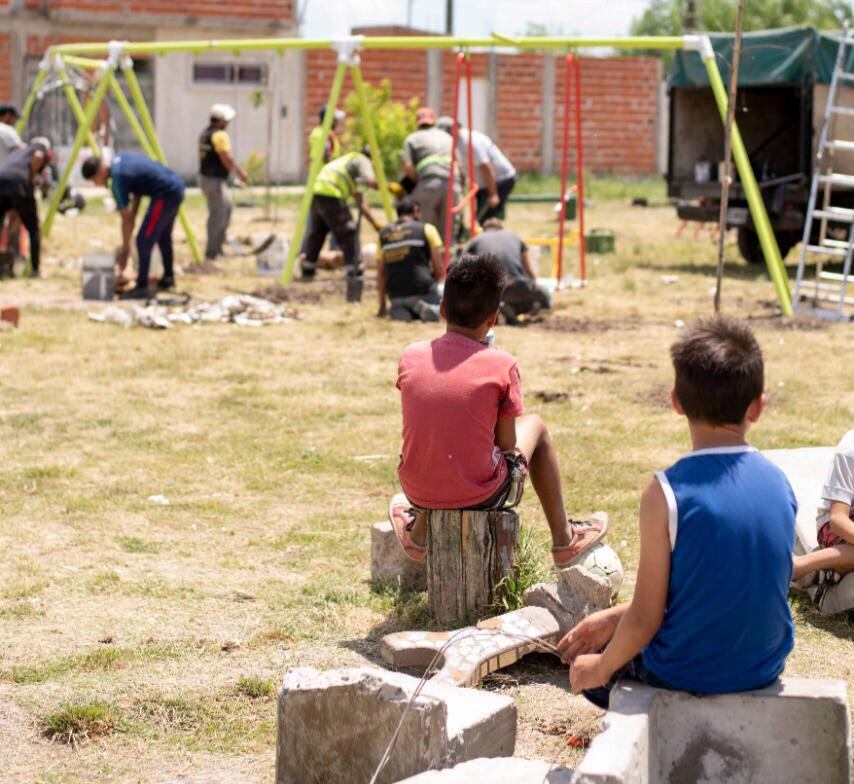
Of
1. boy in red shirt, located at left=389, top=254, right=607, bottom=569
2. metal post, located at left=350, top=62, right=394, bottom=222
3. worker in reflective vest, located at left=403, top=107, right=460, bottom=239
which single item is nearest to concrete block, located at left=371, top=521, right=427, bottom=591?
→ boy in red shirt, located at left=389, top=254, right=607, bottom=569

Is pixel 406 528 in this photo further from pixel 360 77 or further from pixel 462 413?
pixel 360 77

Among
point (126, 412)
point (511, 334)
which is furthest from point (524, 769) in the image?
point (511, 334)

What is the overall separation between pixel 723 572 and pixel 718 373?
45 centimetres

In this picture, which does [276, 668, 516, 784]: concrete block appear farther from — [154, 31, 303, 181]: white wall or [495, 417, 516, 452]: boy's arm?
[154, 31, 303, 181]: white wall

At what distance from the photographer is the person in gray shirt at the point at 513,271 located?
11.5 meters

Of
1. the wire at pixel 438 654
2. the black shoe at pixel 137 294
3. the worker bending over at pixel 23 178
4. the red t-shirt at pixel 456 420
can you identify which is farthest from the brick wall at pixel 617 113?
the wire at pixel 438 654

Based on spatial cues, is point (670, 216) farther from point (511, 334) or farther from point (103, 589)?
point (103, 589)

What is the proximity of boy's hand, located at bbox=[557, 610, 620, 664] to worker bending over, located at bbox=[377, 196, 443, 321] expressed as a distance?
332 inches

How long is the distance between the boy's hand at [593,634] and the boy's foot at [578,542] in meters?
1.41

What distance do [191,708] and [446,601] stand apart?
1067mm

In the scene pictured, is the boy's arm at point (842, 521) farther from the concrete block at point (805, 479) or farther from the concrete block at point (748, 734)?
the concrete block at point (748, 734)

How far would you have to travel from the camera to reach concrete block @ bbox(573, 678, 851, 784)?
3.32m

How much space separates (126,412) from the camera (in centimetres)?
880

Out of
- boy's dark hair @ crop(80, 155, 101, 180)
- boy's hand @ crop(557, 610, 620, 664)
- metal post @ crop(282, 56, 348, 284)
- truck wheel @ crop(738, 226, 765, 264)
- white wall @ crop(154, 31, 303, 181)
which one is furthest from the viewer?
white wall @ crop(154, 31, 303, 181)
